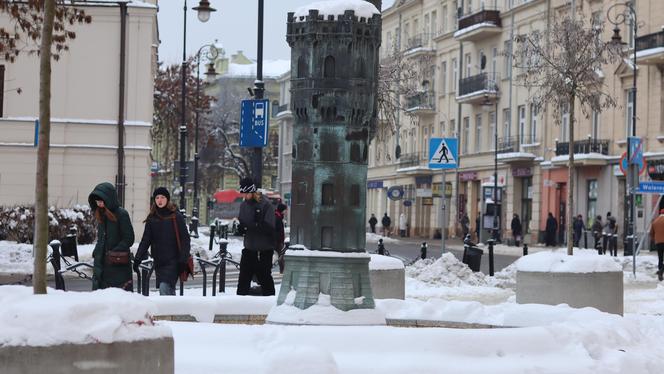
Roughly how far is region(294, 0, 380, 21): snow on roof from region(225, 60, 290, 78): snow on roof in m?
137

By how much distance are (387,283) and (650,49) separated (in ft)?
125

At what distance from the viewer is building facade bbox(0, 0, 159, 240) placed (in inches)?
1732

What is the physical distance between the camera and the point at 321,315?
1103 centimetres

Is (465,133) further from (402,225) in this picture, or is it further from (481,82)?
(402,225)

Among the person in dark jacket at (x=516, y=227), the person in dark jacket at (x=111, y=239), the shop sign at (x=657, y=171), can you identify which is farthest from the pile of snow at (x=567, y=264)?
the person in dark jacket at (x=516, y=227)

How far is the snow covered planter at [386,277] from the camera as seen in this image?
700 inches

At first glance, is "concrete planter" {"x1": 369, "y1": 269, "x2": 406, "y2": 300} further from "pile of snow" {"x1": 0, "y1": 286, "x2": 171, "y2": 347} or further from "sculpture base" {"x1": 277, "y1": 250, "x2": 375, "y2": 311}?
"pile of snow" {"x1": 0, "y1": 286, "x2": 171, "y2": 347}

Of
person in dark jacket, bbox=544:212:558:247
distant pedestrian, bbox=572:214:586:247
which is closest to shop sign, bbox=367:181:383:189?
person in dark jacket, bbox=544:212:558:247

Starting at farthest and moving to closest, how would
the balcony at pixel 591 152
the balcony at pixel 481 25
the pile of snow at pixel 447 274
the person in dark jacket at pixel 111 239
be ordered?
the balcony at pixel 481 25
the balcony at pixel 591 152
the pile of snow at pixel 447 274
the person in dark jacket at pixel 111 239

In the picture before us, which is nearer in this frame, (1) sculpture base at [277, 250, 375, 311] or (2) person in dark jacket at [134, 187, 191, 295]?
(1) sculpture base at [277, 250, 375, 311]

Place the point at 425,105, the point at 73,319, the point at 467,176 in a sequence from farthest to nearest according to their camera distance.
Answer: the point at 425,105, the point at 467,176, the point at 73,319

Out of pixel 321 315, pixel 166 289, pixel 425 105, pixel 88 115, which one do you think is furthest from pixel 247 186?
pixel 425 105

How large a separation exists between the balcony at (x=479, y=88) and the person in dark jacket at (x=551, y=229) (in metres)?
12.2

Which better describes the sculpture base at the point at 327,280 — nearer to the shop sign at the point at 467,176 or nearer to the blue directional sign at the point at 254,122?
the blue directional sign at the point at 254,122
